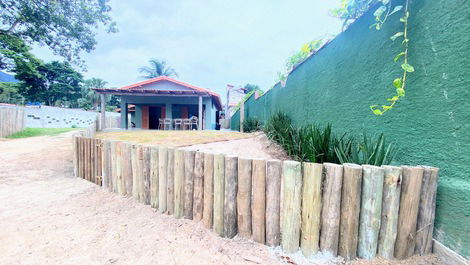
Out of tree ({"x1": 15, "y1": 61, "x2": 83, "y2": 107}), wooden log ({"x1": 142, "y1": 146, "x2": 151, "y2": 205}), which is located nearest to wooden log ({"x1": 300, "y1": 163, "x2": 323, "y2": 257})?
wooden log ({"x1": 142, "y1": 146, "x2": 151, "y2": 205})

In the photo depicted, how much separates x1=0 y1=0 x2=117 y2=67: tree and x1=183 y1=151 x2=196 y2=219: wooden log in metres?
12.1

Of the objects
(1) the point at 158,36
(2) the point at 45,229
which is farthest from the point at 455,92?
(1) the point at 158,36

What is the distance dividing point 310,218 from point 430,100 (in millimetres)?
1385

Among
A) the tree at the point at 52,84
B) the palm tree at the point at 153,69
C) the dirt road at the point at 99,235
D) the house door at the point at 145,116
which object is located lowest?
the dirt road at the point at 99,235

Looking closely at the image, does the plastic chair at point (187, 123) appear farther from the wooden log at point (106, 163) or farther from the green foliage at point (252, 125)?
the wooden log at point (106, 163)

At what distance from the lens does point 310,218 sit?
5.44 ft

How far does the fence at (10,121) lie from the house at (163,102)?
4948 mm

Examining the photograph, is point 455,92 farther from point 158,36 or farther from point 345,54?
point 158,36

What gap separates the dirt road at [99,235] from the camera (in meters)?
1.74

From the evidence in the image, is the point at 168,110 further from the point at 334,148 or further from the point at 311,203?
the point at 311,203

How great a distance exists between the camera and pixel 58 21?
1002cm

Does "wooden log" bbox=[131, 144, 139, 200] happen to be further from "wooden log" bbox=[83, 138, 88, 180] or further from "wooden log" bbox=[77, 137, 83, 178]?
"wooden log" bbox=[77, 137, 83, 178]

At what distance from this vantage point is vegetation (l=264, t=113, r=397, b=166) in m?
1.97

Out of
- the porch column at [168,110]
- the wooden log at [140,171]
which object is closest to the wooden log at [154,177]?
the wooden log at [140,171]
